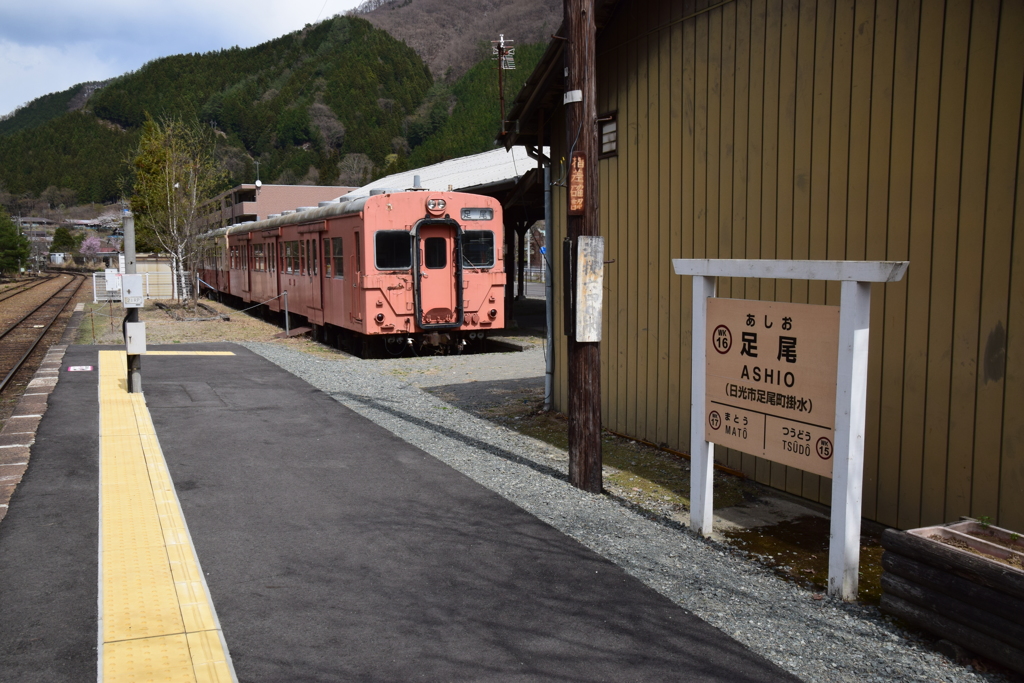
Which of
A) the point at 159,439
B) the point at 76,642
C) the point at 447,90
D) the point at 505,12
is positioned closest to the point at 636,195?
the point at 159,439

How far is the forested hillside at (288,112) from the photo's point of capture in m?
115

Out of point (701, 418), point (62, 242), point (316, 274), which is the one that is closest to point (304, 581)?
point (701, 418)

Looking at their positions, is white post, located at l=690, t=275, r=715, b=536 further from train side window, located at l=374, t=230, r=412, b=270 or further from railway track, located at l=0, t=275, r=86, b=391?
railway track, located at l=0, t=275, r=86, b=391

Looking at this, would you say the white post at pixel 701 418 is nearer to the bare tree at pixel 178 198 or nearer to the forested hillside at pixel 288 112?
the bare tree at pixel 178 198

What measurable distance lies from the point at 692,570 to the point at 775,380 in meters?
1.20

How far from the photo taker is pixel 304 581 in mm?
4652

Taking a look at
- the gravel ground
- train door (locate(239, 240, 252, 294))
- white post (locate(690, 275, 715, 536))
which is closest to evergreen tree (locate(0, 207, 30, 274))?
train door (locate(239, 240, 252, 294))

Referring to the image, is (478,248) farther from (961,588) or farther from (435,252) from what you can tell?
(961,588)

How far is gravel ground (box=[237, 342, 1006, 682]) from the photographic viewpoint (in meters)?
3.77

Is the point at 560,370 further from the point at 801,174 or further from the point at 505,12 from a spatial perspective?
the point at 505,12

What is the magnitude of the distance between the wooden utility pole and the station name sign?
126 centimetres

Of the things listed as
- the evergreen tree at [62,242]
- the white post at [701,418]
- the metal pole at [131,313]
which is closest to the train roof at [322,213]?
the metal pole at [131,313]

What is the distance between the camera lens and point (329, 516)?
583cm

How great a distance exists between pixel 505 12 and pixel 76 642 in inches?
6553
